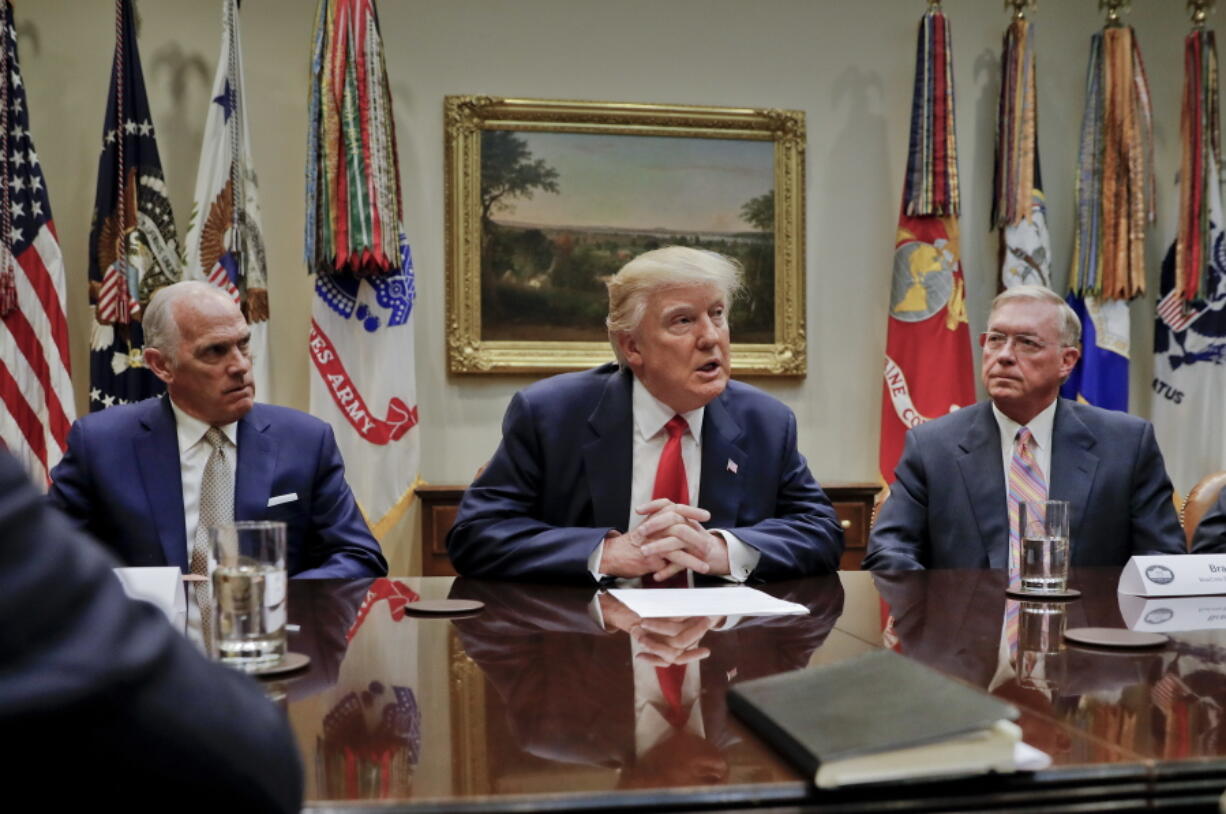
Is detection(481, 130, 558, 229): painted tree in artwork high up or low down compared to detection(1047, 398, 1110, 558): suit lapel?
up

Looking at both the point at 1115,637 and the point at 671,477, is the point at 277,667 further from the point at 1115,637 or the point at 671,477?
the point at 671,477

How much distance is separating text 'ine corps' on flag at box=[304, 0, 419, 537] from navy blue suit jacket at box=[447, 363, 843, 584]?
1.91 meters

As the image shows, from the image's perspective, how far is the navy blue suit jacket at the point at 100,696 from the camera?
23.4 inches

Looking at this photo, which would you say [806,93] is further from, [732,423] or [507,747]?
[507,747]

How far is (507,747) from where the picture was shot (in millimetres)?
1067

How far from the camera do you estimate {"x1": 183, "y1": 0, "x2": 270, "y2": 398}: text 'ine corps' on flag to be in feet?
13.9

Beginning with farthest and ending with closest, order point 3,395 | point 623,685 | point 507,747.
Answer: point 3,395 → point 623,685 → point 507,747

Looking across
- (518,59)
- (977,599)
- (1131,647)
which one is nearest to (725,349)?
(977,599)

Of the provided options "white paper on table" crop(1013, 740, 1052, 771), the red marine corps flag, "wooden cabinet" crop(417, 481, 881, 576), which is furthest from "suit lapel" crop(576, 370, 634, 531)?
the red marine corps flag

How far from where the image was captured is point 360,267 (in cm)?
430

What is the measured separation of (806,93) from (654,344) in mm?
2904

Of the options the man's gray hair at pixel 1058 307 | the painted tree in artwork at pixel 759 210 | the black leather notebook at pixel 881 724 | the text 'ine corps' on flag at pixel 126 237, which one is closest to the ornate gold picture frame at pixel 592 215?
the painted tree in artwork at pixel 759 210

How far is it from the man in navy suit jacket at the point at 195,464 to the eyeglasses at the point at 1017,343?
179cm

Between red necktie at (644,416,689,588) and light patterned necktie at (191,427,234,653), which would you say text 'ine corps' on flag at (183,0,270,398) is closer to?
light patterned necktie at (191,427,234,653)
